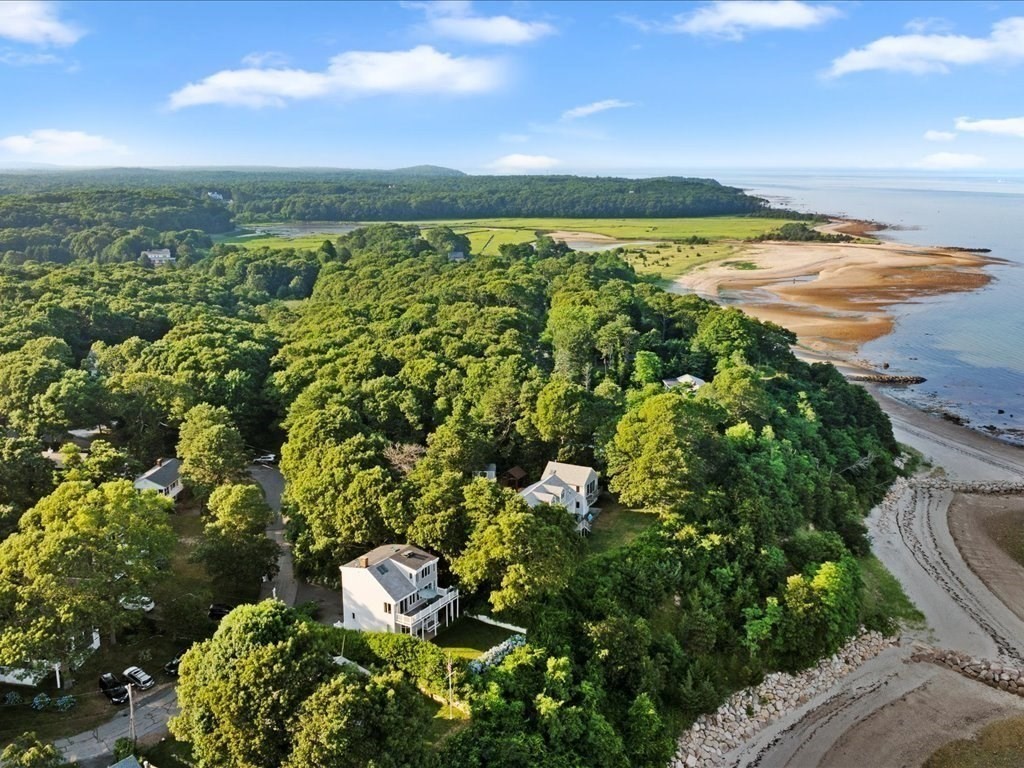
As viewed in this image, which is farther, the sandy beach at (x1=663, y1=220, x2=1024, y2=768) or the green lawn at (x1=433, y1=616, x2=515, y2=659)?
the sandy beach at (x1=663, y1=220, x2=1024, y2=768)

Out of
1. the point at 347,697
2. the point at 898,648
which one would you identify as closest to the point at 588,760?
the point at 347,697

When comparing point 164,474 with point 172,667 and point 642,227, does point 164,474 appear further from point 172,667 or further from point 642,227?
point 642,227

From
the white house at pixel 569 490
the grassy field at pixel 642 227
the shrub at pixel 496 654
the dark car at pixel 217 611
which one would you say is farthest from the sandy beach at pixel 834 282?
the dark car at pixel 217 611

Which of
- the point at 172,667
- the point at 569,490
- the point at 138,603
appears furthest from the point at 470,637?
the point at 138,603

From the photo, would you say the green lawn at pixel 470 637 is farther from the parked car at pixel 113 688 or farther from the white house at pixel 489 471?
the parked car at pixel 113 688

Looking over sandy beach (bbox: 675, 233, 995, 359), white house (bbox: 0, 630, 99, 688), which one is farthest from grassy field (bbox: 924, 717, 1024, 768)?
sandy beach (bbox: 675, 233, 995, 359)

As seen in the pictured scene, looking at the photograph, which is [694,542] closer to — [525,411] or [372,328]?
[525,411]

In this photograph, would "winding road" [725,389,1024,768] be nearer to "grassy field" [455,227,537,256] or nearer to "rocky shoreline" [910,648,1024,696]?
"rocky shoreline" [910,648,1024,696]
